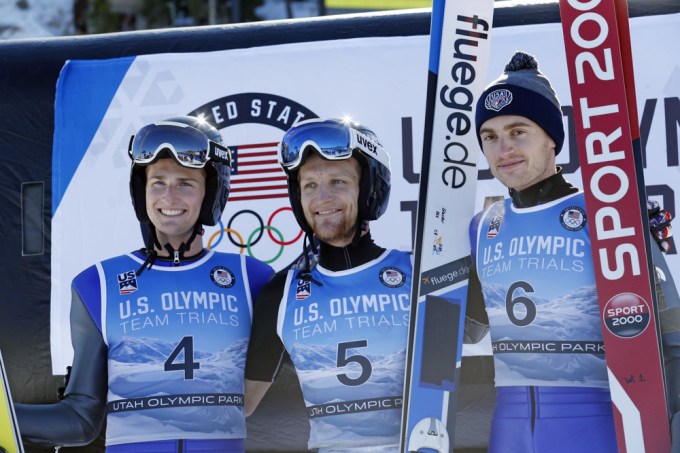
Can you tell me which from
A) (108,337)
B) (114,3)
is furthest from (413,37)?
(114,3)

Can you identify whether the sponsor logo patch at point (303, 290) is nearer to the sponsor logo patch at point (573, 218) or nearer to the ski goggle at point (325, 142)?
the ski goggle at point (325, 142)

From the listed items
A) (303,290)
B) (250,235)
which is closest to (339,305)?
(303,290)

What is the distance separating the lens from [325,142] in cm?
280

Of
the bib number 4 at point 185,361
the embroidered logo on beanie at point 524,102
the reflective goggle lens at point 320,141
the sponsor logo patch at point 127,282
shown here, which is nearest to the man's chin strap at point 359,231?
the reflective goggle lens at point 320,141

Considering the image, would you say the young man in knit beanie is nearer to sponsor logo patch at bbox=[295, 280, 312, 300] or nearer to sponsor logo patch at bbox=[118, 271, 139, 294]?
sponsor logo patch at bbox=[295, 280, 312, 300]

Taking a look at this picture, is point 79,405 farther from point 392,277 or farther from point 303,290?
point 392,277

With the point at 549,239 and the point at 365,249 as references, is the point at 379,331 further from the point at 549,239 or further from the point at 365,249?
the point at 549,239

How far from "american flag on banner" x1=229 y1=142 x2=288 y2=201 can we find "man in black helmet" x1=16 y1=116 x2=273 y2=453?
962 millimetres

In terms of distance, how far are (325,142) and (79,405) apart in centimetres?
104

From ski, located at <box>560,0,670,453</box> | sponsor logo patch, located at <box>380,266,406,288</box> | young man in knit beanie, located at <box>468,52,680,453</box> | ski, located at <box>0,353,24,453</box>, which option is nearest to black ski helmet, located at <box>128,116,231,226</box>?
sponsor logo patch, located at <box>380,266,406,288</box>

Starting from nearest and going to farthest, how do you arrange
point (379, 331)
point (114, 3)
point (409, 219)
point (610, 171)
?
point (610, 171), point (379, 331), point (409, 219), point (114, 3)

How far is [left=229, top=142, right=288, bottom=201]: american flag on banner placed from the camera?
3977mm

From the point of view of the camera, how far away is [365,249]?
9.53 feet

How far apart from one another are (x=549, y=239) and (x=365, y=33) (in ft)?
5.32
